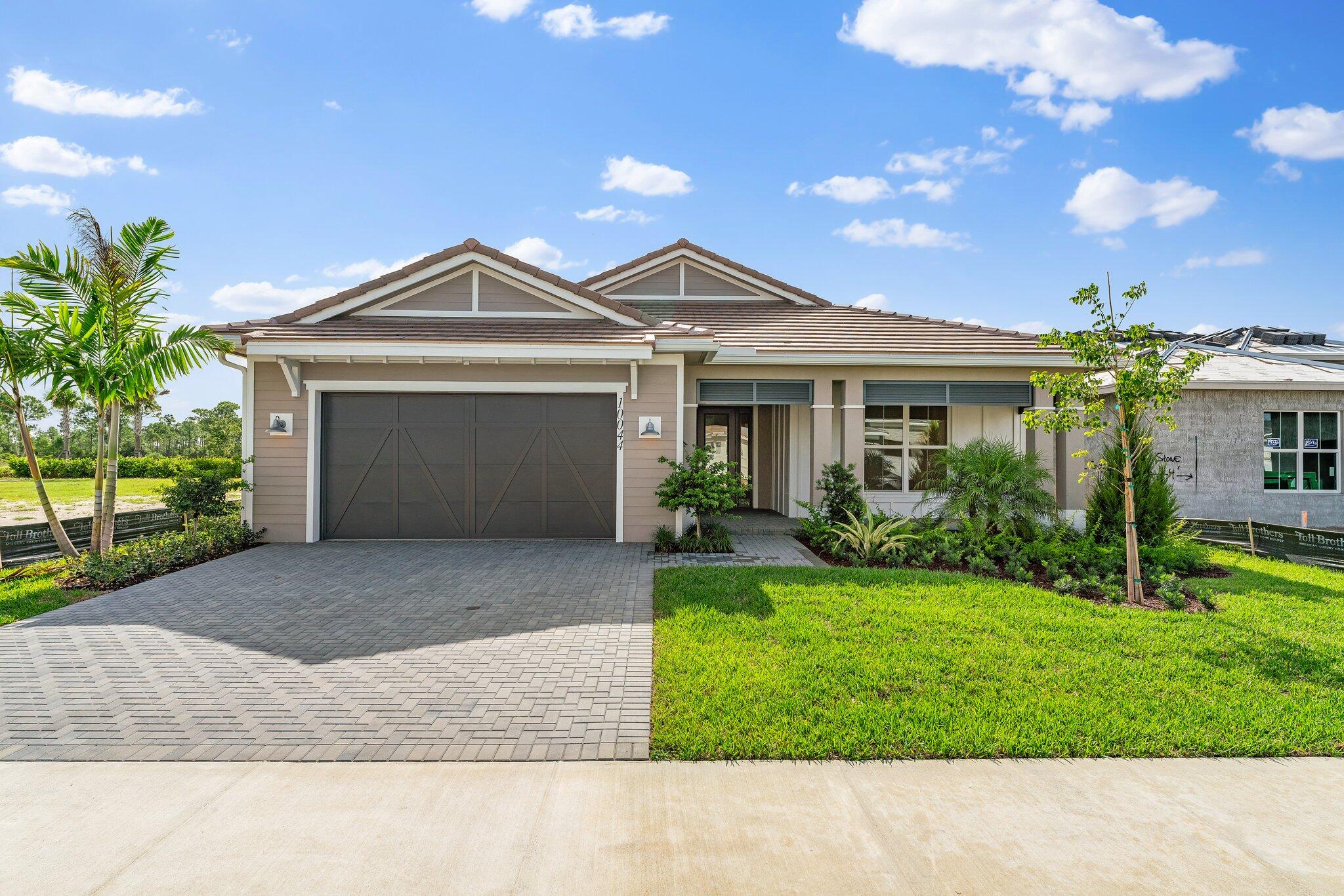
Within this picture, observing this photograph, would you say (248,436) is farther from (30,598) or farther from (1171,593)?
(1171,593)

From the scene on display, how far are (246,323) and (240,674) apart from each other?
24.1 ft

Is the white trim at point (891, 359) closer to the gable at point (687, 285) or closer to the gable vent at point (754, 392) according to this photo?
the gable vent at point (754, 392)

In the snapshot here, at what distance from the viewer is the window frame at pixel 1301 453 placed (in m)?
12.5

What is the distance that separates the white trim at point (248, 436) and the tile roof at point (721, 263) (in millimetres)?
7272

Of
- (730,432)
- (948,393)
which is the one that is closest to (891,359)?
(948,393)

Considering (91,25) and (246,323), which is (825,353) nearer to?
(246,323)

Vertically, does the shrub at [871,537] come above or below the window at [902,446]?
below

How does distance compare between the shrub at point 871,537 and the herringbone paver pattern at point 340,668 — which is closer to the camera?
the herringbone paver pattern at point 340,668

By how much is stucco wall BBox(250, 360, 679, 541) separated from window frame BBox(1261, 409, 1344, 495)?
36.8ft

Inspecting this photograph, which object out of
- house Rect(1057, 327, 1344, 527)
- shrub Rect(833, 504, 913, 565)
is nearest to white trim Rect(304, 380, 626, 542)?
shrub Rect(833, 504, 913, 565)

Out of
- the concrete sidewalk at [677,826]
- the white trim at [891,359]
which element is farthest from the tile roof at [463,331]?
the concrete sidewalk at [677,826]

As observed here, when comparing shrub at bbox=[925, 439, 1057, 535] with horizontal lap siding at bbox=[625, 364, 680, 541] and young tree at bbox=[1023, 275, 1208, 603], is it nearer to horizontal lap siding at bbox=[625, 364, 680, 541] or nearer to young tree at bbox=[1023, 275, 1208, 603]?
young tree at bbox=[1023, 275, 1208, 603]

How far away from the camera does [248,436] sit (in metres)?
10.2

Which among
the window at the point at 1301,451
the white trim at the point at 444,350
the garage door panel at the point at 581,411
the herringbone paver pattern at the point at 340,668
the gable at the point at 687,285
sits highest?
the gable at the point at 687,285
